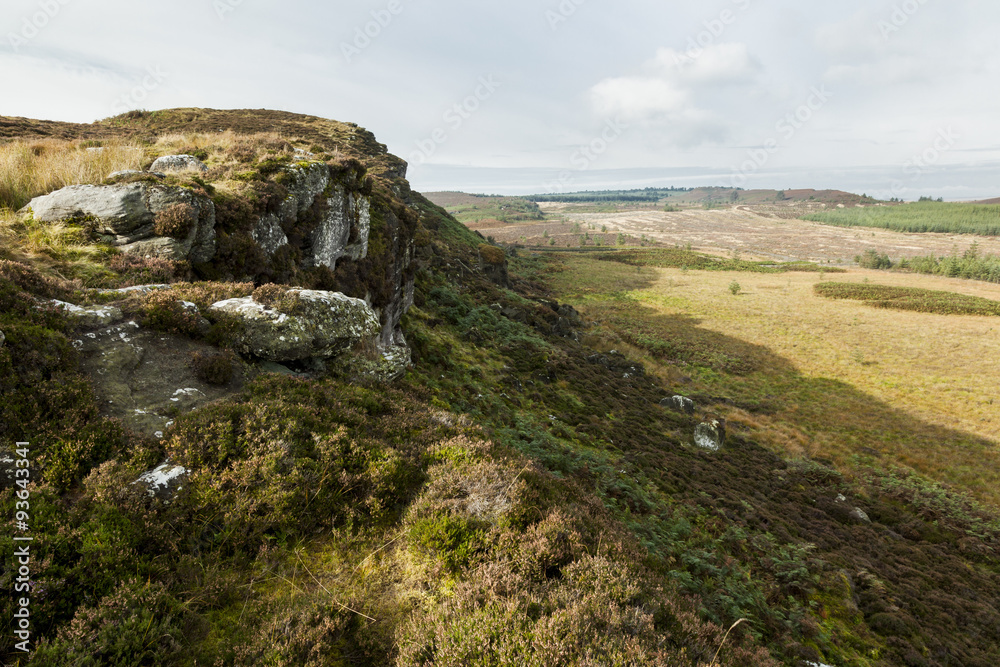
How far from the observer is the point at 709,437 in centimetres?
1880

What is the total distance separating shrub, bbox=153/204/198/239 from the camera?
29.7 feet

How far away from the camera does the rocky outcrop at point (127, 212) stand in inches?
349

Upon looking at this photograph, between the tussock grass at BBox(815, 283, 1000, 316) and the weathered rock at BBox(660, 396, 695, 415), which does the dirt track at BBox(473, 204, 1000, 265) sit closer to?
the tussock grass at BBox(815, 283, 1000, 316)

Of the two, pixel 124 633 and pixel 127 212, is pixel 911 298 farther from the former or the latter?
pixel 127 212

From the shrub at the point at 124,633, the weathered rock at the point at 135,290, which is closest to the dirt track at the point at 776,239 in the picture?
the weathered rock at the point at 135,290

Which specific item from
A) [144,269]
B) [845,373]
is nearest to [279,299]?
[144,269]

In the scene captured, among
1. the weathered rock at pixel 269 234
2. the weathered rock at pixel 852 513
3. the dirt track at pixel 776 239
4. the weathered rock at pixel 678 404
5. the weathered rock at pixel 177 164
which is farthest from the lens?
the dirt track at pixel 776 239

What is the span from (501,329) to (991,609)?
827 inches

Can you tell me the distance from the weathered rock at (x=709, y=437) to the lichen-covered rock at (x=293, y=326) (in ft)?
Result: 55.3

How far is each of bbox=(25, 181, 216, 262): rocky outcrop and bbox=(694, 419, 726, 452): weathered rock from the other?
2060 centimetres

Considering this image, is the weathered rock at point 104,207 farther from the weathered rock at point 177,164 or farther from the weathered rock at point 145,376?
the weathered rock at point 145,376

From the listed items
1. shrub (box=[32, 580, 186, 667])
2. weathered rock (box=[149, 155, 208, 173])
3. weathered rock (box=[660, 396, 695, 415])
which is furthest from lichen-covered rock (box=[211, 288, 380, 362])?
weathered rock (box=[660, 396, 695, 415])

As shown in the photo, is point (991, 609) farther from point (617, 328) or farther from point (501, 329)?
point (617, 328)

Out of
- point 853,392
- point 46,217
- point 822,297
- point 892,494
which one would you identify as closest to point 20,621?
point 46,217
